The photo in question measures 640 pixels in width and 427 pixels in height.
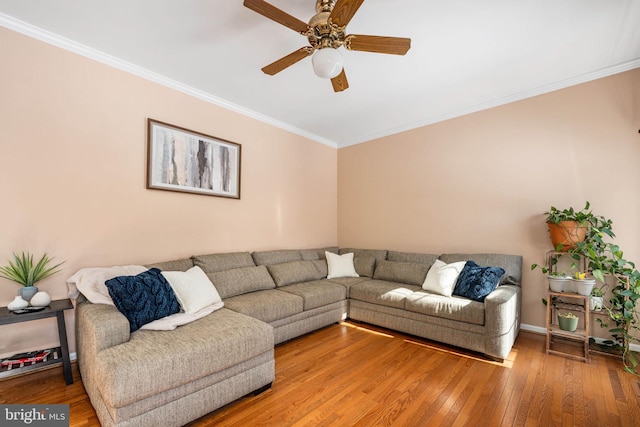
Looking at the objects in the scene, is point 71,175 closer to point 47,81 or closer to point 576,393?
point 47,81

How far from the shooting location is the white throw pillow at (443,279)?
9.46 feet

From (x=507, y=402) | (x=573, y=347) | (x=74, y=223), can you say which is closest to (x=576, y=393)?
(x=507, y=402)

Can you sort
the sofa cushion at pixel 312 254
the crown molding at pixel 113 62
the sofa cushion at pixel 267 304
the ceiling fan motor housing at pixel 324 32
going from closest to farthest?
the ceiling fan motor housing at pixel 324 32 → the crown molding at pixel 113 62 → the sofa cushion at pixel 267 304 → the sofa cushion at pixel 312 254

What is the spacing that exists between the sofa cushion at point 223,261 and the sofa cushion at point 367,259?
1494 millimetres

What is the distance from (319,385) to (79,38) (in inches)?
130

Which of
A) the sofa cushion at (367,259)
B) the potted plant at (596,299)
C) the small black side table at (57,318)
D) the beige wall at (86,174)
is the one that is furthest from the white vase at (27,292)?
the potted plant at (596,299)

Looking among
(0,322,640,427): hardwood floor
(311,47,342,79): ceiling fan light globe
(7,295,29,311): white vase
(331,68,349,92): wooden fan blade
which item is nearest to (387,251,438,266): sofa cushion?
(0,322,640,427): hardwood floor

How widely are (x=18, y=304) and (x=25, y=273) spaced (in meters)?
0.24

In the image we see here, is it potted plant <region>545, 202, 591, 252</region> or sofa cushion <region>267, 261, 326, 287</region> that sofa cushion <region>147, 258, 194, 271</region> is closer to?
sofa cushion <region>267, 261, 326, 287</region>

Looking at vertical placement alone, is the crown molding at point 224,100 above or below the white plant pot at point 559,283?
above

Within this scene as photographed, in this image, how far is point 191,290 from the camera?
7.42 ft

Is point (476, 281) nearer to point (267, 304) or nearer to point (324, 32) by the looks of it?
point (267, 304)

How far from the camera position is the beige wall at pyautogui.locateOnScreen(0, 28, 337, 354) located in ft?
6.93

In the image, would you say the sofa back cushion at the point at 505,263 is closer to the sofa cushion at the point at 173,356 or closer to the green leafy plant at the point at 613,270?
the green leafy plant at the point at 613,270
